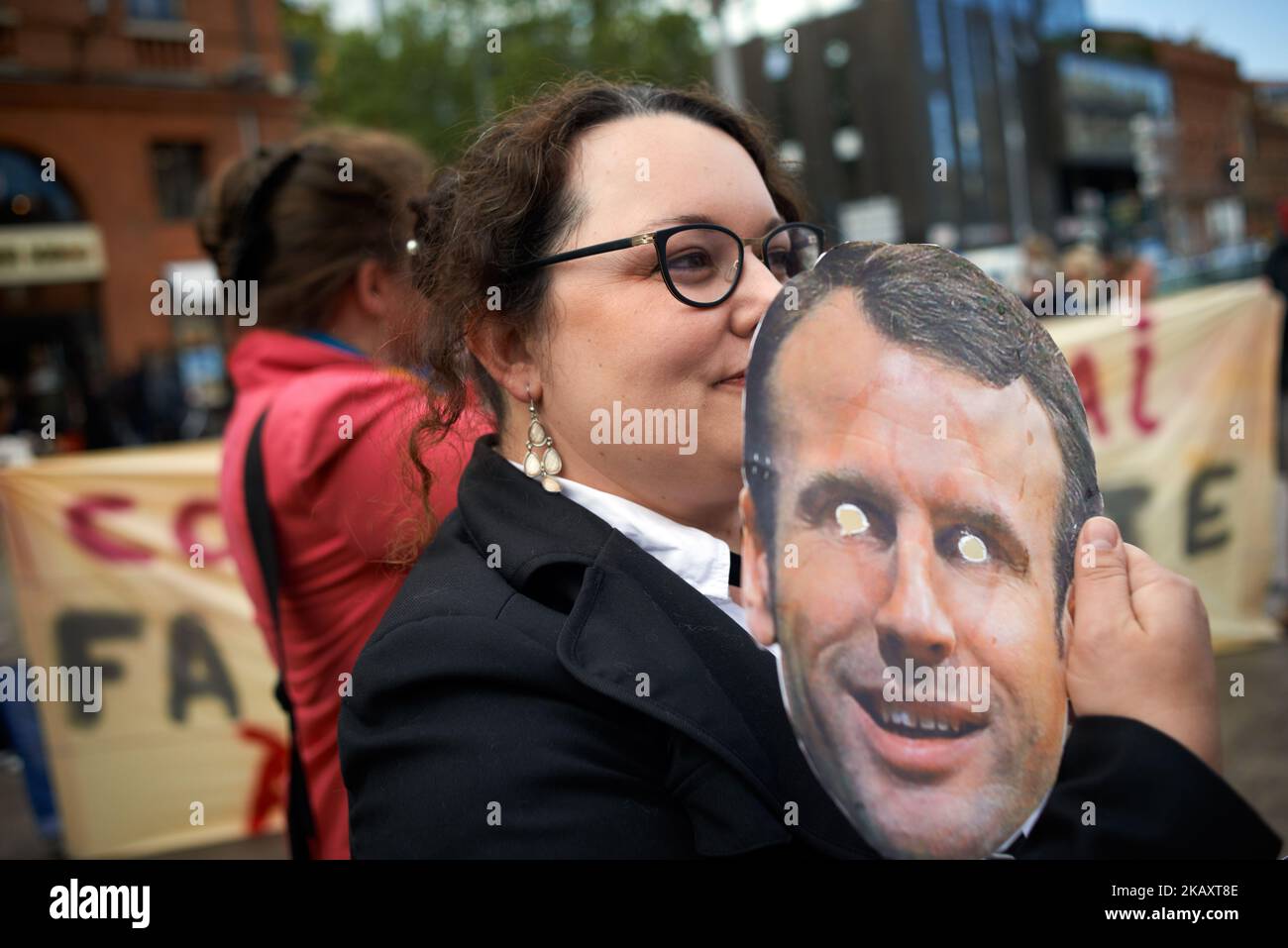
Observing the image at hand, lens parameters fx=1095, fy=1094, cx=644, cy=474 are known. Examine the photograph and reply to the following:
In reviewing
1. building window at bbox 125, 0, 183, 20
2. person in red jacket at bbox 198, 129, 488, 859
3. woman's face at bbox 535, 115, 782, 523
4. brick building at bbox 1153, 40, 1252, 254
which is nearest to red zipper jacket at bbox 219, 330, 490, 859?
person in red jacket at bbox 198, 129, 488, 859

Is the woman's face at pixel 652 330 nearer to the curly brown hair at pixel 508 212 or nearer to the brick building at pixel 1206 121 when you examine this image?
the curly brown hair at pixel 508 212

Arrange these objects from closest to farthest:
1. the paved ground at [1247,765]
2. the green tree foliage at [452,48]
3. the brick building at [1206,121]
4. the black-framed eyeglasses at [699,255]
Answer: the black-framed eyeglasses at [699,255]
the brick building at [1206,121]
the paved ground at [1247,765]
the green tree foliage at [452,48]

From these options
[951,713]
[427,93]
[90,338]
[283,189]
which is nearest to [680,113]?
[951,713]

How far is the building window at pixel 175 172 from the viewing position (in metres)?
18.4

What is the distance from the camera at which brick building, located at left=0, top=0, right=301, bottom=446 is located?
16094 millimetres

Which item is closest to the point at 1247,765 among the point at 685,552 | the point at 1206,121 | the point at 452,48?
the point at 1206,121

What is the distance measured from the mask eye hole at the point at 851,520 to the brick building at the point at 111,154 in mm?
15931

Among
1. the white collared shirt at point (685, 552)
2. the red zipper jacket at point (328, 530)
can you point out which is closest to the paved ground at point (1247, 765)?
the red zipper jacket at point (328, 530)

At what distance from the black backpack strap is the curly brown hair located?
45 centimetres

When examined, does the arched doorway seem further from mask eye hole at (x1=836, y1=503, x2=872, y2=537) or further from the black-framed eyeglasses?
mask eye hole at (x1=836, y1=503, x2=872, y2=537)

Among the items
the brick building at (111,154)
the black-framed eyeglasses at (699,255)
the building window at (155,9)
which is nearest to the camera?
the black-framed eyeglasses at (699,255)

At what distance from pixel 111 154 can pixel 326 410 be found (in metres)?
18.7

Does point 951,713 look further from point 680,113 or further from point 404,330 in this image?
point 404,330

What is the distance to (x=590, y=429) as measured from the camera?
1185 mm
